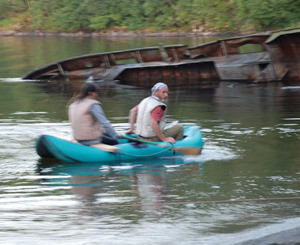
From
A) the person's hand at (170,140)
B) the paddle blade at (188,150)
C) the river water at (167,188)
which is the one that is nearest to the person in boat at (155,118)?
the person's hand at (170,140)

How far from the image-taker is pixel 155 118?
32.6 feet

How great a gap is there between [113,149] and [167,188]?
1818 mm

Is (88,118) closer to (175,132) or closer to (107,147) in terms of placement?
(107,147)

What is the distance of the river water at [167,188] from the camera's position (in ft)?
20.9

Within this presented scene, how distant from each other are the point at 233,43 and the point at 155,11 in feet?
138

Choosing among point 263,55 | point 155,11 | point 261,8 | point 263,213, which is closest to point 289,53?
point 263,55

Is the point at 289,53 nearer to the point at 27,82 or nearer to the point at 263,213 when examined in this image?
the point at 27,82

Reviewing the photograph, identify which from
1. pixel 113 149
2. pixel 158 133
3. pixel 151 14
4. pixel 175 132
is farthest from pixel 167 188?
pixel 151 14

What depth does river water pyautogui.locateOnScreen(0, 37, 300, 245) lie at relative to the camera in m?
6.38

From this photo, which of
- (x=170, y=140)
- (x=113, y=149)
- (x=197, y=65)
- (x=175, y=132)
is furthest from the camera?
(x=197, y=65)

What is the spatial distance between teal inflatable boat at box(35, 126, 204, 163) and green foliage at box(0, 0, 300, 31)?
3032 cm

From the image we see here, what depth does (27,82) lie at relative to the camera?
23.1m

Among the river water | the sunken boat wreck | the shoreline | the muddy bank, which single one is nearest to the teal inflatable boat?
the river water

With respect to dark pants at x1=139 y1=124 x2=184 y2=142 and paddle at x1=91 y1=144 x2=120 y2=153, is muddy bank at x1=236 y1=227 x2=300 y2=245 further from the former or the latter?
dark pants at x1=139 y1=124 x2=184 y2=142
